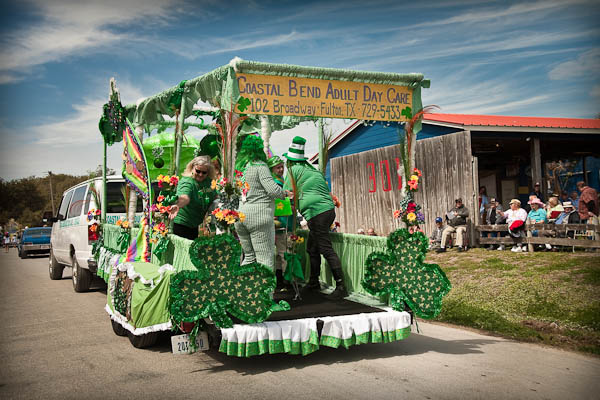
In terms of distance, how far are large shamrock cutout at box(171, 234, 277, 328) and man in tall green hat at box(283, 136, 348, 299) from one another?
166cm

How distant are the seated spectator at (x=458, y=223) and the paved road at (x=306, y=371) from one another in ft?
18.3

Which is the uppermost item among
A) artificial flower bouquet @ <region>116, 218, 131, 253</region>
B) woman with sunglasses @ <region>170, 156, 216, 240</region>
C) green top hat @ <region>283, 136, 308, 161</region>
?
green top hat @ <region>283, 136, 308, 161</region>

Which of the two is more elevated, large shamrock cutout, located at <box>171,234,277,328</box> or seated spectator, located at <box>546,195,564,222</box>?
seated spectator, located at <box>546,195,564,222</box>

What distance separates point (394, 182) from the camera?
14.1 meters

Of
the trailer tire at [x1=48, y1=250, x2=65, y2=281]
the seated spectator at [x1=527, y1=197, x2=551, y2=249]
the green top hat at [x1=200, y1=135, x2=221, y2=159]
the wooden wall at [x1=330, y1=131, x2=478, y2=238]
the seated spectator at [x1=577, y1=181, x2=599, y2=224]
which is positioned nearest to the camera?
the green top hat at [x1=200, y1=135, x2=221, y2=159]

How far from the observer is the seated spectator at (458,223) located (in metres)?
12.1

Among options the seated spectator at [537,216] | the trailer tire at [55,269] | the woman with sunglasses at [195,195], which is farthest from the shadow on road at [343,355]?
the trailer tire at [55,269]

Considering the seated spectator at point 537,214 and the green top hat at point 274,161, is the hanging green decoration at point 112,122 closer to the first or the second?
the green top hat at point 274,161

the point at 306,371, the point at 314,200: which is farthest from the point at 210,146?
the point at 306,371

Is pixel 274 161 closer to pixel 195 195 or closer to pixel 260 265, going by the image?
pixel 195 195

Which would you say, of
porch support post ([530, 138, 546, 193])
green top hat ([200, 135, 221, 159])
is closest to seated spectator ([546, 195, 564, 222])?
porch support post ([530, 138, 546, 193])

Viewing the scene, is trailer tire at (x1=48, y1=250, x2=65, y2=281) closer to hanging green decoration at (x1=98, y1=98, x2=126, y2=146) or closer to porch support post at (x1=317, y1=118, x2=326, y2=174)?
hanging green decoration at (x1=98, y1=98, x2=126, y2=146)

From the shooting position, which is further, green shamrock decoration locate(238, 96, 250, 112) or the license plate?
green shamrock decoration locate(238, 96, 250, 112)

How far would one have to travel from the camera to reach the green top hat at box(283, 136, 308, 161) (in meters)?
6.72
